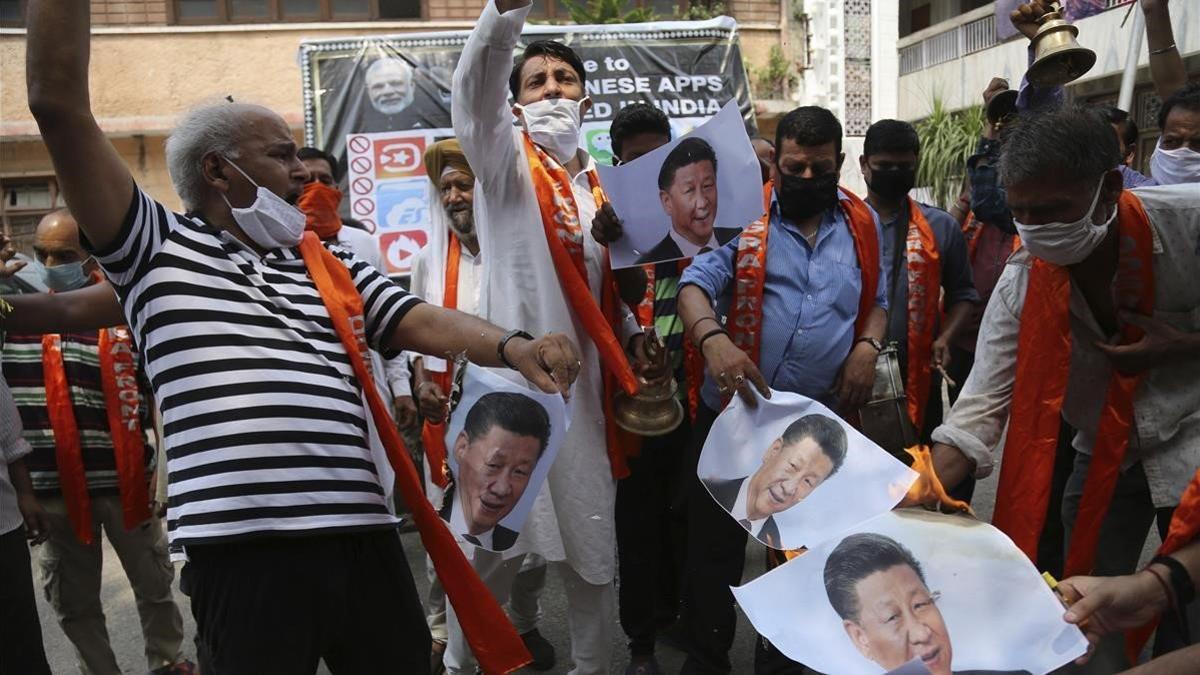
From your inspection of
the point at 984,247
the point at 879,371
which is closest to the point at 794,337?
the point at 879,371

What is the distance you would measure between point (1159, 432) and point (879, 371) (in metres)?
0.88

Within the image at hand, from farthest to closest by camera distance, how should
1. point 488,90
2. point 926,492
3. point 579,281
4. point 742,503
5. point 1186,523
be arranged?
point 579,281 → point 488,90 → point 742,503 → point 926,492 → point 1186,523

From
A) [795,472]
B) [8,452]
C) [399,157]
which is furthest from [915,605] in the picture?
[399,157]

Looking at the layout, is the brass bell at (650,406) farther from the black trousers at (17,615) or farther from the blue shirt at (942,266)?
the black trousers at (17,615)

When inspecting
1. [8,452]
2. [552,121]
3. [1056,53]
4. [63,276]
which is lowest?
[8,452]

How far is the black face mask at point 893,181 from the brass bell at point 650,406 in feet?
4.28

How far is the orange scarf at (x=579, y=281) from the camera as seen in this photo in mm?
2980

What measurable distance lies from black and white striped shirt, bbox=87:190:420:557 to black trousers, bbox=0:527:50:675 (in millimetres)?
766

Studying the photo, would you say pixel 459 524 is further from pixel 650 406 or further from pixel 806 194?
pixel 806 194

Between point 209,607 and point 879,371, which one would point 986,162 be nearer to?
point 879,371

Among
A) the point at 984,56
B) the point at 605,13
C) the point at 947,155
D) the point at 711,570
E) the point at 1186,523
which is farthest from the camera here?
the point at 984,56

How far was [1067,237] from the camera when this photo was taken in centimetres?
219

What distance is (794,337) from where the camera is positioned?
314 centimetres

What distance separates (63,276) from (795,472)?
2.81 m
